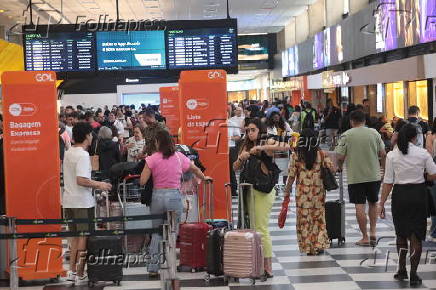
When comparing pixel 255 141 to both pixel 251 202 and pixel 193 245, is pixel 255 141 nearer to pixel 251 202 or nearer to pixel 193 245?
pixel 251 202

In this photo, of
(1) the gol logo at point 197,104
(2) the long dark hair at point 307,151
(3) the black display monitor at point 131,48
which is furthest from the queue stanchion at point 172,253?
(3) the black display monitor at point 131,48

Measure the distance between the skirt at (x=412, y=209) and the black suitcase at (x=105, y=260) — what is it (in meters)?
2.76

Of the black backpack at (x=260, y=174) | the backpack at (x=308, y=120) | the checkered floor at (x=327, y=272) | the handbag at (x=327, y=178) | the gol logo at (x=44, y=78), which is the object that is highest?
the gol logo at (x=44, y=78)

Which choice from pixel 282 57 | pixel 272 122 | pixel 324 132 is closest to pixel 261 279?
pixel 272 122

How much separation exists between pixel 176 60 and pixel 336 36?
15337 mm

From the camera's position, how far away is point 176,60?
15477 millimetres

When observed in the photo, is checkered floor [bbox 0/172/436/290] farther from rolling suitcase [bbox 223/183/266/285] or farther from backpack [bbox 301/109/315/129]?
backpack [bbox 301/109/315/129]

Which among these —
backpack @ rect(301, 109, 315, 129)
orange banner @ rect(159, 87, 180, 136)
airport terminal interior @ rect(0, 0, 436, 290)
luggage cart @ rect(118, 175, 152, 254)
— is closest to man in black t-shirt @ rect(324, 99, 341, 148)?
backpack @ rect(301, 109, 315, 129)

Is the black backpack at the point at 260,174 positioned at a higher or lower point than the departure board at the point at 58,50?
lower

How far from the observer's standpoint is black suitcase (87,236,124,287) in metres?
8.36

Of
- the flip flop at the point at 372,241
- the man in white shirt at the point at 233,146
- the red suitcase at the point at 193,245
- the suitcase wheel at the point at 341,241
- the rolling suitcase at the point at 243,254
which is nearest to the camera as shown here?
the rolling suitcase at the point at 243,254

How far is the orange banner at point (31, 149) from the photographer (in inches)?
334

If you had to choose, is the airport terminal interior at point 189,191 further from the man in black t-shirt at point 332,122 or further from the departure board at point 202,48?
the man in black t-shirt at point 332,122

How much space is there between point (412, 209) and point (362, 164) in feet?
7.71
